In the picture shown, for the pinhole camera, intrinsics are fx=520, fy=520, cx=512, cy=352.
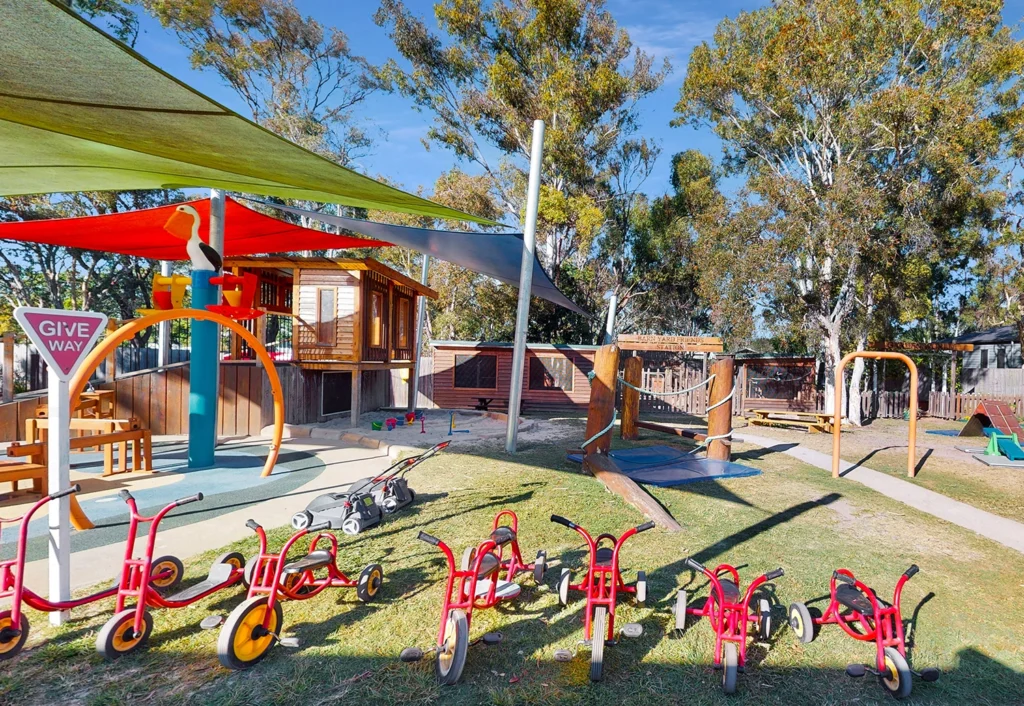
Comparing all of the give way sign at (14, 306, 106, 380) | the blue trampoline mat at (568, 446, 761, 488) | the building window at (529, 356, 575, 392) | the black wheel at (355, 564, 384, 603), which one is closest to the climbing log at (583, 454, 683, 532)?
the blue trampoline mat at (568, 446, 761, 488)

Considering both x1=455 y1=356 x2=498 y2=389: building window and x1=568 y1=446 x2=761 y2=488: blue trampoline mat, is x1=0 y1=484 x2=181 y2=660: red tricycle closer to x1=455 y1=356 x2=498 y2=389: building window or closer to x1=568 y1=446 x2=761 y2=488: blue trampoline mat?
x1=568 y1=446 x2=761 y2=488: blue trampoline mat

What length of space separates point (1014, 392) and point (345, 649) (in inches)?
1089

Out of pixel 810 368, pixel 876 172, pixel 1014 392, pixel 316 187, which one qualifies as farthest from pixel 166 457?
pixel 1014 392

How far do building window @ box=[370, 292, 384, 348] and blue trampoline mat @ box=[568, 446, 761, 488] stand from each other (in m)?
7.13

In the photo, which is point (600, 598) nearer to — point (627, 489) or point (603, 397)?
point (627, 489)

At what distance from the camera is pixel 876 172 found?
18.6 metres

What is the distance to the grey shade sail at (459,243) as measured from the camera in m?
8.84

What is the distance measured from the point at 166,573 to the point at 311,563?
3.85 feet

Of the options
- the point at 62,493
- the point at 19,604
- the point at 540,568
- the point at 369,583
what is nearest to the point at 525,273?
the point at 540,568

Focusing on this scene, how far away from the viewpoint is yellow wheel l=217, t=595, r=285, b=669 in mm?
2706

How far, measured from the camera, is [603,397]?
7.53 m

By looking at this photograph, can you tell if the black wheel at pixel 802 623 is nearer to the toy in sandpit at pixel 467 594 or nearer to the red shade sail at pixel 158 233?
the toy in sandpit at pixel 467 594

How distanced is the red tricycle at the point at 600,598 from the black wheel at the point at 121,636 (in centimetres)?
234

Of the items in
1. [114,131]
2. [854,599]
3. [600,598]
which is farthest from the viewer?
[854,599]
